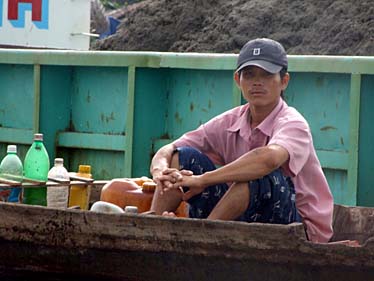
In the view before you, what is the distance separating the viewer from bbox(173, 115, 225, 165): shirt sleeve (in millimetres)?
5430

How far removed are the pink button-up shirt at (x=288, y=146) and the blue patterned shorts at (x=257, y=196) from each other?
0.27 feet

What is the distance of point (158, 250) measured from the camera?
4.95 meters

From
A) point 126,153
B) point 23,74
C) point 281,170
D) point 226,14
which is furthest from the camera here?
point 226,14

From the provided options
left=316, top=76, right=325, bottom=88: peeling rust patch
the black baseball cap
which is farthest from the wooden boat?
left=316, top=76, right=325, bottom=88: peeling rust patch

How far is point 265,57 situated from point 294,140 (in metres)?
0.42

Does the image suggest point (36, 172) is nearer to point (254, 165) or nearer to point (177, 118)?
point (254, 165)

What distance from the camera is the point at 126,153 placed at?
24.2ft

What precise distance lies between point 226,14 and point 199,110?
3.72 meters

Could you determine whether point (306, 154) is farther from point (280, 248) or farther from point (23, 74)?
point (23, 74)

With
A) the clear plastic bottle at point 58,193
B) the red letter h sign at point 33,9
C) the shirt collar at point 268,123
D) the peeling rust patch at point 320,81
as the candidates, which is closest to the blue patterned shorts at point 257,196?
the shirt collar at point 268,123

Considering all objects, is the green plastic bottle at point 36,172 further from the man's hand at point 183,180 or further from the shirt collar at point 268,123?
the shirt collar at point 268,123

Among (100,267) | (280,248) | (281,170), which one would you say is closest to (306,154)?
(281,170)

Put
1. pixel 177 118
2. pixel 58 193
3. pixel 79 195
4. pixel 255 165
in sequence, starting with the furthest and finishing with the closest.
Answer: pixel 177 118, pixel 79 195, pixel 58 193, pixel 255 165

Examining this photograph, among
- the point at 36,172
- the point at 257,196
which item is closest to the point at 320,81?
the point at 36,172
